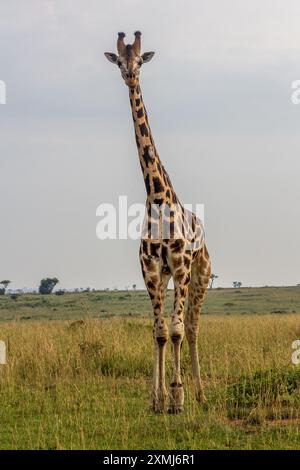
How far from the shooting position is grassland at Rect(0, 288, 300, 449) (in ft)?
26.5

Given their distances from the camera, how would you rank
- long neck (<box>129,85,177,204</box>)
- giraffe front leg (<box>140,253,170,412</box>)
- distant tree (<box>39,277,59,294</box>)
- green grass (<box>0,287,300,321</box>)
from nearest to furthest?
1. giraffe front leg (<box>140,253,170,412</box>)
2. long neck (<box>129,85,177,204</box>)
3. green grass (<box>0,287,300,321</box>)
4. distant tree (<box>39,277,59,294</box>)

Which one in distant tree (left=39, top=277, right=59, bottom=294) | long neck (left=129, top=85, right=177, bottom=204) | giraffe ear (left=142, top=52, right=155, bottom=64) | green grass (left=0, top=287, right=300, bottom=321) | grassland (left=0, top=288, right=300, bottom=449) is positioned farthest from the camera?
distant tree (left=39, top=277, right=59, bottom=294)

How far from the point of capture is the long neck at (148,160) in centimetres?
1001

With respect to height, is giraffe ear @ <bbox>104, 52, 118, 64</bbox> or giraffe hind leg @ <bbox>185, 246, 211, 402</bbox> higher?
giraffe ear @ <bbox>104, 52, 118, 64</bbox>

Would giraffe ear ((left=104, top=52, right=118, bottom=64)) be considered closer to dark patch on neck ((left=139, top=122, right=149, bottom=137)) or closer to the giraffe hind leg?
dark patch on neck ((left=139, top=122, right=149, bottom=137))

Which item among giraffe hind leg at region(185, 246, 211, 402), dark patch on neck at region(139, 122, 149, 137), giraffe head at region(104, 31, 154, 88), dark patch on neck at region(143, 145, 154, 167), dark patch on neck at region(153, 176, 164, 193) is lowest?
giraffe hind leg at region(185, 246, 211, 402)

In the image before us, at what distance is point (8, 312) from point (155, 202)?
32938 mm

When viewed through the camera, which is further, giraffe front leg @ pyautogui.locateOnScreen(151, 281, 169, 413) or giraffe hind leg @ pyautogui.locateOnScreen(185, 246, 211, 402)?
giraffe hind leg @ pyautogui.locateOnScreen(185, 246, 211, 402)

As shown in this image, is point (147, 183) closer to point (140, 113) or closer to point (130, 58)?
point (140, 113)

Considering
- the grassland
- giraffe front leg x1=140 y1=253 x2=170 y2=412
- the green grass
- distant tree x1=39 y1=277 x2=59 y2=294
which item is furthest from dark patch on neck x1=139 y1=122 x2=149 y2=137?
distant tree x1=39 y1=277 x2=59 y2=294

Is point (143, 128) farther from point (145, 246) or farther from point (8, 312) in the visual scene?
point (8, 312)

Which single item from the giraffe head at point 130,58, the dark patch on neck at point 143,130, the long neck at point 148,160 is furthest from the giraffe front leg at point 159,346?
the giraffe head at point 130,58
